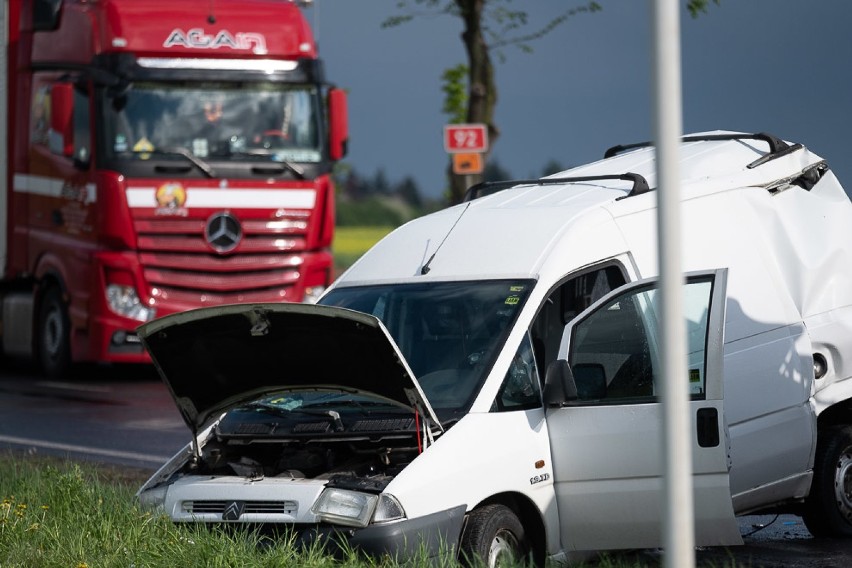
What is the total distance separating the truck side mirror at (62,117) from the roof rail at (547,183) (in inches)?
329

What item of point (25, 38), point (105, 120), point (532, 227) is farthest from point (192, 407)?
point (25, 38)

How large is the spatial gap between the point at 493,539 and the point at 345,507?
2.25 feet

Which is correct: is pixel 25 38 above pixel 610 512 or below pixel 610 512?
above

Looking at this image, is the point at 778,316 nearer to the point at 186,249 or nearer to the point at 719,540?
the point at 719,540

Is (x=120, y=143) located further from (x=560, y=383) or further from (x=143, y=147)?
(x=560, y=383)

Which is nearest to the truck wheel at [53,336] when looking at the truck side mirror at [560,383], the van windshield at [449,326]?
the van windshield at [449,326]

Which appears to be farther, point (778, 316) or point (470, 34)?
point (470, 34)

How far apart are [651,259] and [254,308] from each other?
2.29 meters

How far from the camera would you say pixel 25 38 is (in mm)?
18562

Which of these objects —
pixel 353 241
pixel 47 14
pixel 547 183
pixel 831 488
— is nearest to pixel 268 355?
pixel 547 183

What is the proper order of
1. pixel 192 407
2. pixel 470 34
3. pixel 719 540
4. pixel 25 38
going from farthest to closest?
pixel 470 34
pixel 25 38
pixel 192 407
pixel 719 540

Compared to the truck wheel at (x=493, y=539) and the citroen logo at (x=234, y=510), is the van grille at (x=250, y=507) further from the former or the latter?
the truck wheel at (x=493, y=539)

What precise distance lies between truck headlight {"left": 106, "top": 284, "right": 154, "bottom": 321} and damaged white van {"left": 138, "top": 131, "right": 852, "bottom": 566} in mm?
8711

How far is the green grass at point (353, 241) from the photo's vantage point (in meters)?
58.3
